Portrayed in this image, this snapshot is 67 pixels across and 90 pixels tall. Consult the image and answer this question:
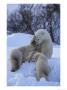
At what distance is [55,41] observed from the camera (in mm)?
853

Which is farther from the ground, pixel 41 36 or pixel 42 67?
pixel 41 36

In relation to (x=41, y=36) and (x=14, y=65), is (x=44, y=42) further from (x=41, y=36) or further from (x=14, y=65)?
(x=14, y=65)

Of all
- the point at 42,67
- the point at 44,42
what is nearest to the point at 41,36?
the point at 44,42

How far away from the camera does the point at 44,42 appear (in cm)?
85

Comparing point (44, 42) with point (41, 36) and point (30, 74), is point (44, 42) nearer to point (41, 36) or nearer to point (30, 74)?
point (41, 36)

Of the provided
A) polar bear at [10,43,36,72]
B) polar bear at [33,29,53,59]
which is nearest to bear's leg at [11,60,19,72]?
polar bear at [10,43,36,72]

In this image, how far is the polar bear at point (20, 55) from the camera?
852mm

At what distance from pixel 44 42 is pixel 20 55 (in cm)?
12

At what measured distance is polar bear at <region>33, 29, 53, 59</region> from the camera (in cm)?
85

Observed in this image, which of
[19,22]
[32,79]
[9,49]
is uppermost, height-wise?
[19,22]

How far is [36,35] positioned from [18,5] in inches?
6.1

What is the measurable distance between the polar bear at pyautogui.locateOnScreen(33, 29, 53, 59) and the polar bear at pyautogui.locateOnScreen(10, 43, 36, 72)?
0.10ft
